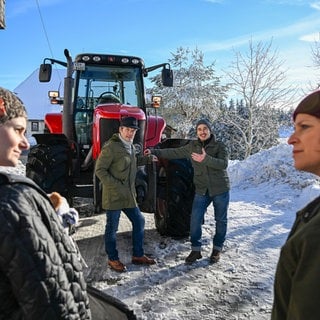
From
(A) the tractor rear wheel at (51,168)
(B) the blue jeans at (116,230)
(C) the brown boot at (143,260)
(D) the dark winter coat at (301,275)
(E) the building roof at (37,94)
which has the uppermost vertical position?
(E) the building roof at (37,94)

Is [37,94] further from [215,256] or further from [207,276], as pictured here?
[207,276]

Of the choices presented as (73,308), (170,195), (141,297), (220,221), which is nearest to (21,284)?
(73,308)

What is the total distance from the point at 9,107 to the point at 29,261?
529mm

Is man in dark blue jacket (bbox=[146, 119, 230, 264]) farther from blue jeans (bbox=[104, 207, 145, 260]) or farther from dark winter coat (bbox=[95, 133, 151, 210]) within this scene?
dark winter coat (bbox=[95, 133, 151, 210])

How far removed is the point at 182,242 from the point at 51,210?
4174 mm

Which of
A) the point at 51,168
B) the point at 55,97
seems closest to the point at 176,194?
the point at 51,168

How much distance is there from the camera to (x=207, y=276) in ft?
13.9

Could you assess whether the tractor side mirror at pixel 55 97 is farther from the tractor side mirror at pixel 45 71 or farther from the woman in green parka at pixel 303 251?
the woman in green parka at pixel 303 251

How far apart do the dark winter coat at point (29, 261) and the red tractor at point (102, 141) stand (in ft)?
11.1

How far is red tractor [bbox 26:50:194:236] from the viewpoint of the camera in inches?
203

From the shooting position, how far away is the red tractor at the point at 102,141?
5.16 metres

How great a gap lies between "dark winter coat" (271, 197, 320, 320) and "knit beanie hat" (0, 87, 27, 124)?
99 centimetres

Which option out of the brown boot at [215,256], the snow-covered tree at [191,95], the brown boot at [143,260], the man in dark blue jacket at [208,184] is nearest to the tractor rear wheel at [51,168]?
the brown boot at [143,260]

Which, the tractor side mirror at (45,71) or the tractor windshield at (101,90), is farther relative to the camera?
the tractor windshield at (101,90)
